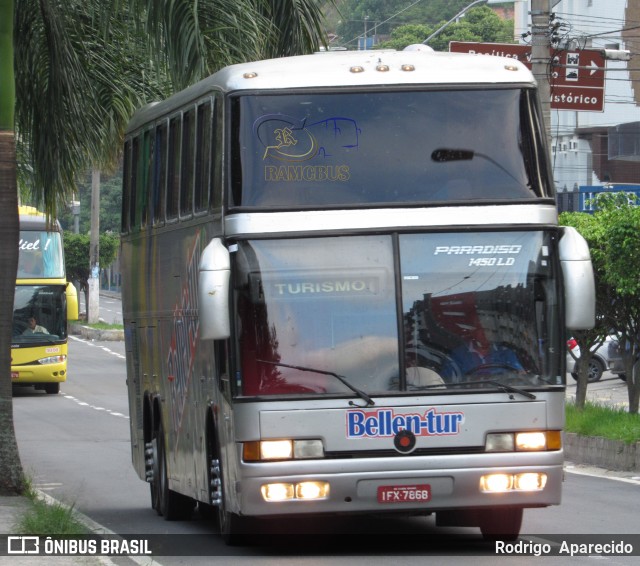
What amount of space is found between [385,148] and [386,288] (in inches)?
40.6

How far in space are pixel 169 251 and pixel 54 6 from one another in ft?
12.4

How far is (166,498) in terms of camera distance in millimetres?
14523

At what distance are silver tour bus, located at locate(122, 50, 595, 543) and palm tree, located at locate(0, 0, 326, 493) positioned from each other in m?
3.72

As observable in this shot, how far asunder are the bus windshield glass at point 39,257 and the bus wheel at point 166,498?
2144cm

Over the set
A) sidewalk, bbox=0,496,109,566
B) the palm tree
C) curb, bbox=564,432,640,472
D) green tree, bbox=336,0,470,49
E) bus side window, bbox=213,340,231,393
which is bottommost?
curb, bbox=564,432,640,472

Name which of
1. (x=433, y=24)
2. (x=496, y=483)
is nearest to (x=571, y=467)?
(x=496, y=483)

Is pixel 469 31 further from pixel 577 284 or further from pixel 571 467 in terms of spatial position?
pixel 577 284

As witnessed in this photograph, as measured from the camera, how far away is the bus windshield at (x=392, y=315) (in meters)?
10.3

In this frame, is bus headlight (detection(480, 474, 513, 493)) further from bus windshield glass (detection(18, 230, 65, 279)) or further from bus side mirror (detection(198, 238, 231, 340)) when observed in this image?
bus windshield glass (detection(18, 230, 65, 279))

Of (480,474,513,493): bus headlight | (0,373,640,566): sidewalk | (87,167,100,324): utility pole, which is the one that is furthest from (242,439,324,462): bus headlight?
(87,167,100,324): utility pole

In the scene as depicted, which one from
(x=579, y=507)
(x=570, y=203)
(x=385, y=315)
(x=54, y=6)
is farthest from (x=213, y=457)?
(x=570, y=203)

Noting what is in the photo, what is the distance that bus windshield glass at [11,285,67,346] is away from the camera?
118 ft

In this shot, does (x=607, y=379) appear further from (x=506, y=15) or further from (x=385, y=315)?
(x=506, y=15)

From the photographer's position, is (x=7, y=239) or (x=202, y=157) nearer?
(x=202, y=157)
